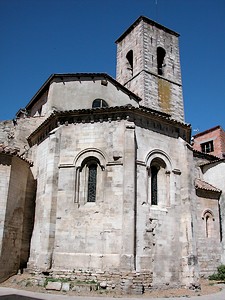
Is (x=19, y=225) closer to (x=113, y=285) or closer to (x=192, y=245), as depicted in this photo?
(x=113, y=285)

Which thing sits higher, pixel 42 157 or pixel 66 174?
pixel 42 157

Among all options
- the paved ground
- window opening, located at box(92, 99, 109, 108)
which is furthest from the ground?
window opening, located at box(92, 99, 109, 108)

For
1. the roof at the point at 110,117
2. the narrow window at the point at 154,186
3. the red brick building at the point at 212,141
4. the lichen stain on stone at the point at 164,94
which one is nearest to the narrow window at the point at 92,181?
the roof at the point at 110,117

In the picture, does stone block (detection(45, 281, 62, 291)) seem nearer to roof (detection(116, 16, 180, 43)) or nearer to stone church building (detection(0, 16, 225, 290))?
stone church building (detection(0, 16, 225, 290))

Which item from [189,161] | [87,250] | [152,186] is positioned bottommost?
[87,250]

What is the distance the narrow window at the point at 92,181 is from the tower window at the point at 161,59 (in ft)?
53.0

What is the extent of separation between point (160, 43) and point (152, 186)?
17597 mm

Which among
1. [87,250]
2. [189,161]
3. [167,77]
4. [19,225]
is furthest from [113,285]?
[167,77]

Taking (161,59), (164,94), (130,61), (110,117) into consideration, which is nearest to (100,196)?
(110,117)

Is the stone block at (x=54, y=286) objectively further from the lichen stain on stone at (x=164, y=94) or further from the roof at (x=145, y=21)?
the roof at (x=145, y=21)

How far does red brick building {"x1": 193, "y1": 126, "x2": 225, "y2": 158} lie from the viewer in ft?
96.8

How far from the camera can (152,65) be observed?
26.7 meters

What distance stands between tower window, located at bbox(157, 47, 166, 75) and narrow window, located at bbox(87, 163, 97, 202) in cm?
1616

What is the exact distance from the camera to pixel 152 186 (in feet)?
48.9
